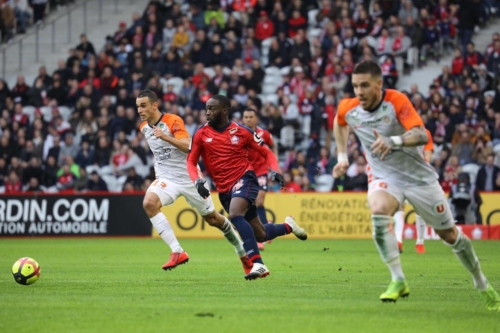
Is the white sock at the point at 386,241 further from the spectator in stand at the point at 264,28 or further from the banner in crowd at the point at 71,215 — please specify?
the spectator in stand at the point at 264,28

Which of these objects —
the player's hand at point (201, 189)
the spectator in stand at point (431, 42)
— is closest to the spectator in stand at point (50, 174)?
the spectator in stand at point (431, 42)

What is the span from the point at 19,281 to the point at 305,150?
61.1 ft

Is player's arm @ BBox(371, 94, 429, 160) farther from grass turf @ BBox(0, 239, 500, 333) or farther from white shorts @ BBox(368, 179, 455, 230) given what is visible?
grass turf @ BBox(0, 239, 500, 333)

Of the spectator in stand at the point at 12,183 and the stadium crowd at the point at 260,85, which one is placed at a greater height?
the stadium crowd at the point at 260,85

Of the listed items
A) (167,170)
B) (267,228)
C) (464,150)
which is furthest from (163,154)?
(464,150)

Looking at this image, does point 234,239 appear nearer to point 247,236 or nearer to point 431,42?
point 247,236

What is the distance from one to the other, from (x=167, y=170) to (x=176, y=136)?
24.8 inches

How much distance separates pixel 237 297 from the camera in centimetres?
1013

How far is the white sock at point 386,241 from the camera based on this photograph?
9266 mm

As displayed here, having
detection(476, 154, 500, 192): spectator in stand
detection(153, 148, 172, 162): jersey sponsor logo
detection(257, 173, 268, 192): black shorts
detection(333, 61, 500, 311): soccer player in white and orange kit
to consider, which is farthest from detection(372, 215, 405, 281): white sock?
detection(476, 154, 500, 192): spectator in stand

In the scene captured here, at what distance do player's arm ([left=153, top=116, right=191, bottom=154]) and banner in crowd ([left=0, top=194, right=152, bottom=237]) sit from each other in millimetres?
12482

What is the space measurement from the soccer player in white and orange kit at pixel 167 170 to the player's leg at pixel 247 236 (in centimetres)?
150

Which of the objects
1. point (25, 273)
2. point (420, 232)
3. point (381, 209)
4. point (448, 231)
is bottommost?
point (420, 232)

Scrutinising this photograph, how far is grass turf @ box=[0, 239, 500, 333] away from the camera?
8.05 metres
